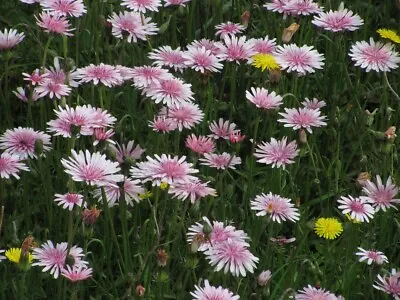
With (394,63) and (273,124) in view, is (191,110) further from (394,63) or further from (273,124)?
(394,63)

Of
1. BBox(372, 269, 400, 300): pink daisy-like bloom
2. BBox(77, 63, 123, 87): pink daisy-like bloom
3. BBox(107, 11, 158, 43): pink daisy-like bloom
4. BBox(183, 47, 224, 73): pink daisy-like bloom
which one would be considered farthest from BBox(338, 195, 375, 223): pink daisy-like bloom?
BBox(107, 11, 158, 43): pink daisy-like bloom

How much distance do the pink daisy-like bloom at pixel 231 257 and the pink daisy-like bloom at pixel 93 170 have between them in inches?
9.0

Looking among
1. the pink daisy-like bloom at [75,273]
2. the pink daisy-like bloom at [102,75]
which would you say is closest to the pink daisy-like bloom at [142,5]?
the pink daisy-like bloom at [102,75]

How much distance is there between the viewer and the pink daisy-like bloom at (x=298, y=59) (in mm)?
2348

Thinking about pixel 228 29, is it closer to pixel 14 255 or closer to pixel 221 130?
pixel 221 130

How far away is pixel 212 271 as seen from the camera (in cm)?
193

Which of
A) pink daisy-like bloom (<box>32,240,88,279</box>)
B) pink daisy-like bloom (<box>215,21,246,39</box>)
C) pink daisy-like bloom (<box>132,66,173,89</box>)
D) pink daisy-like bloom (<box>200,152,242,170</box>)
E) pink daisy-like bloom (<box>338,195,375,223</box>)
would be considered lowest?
A: pink daisy-like bloom (<box>32,240,88,279</box>)

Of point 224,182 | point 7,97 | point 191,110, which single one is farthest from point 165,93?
point 7,97

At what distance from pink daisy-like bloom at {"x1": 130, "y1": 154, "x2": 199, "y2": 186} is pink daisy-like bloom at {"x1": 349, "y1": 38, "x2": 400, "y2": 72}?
724 mm

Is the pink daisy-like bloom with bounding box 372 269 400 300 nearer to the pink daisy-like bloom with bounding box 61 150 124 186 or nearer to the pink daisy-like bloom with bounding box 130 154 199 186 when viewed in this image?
the pink daisy-like bloom with bounding box 130 154 199 186

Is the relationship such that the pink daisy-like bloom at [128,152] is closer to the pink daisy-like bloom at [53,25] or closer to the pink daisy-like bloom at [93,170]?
the pink daisy-like bloom at [93,170]

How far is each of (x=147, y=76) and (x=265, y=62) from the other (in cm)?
34

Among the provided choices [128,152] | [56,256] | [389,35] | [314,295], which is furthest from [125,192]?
[389,35]

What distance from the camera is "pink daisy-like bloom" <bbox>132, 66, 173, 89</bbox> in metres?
2.16
